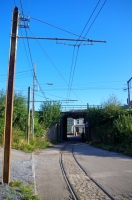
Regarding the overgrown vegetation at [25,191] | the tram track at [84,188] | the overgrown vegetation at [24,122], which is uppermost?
the overgrown vegetation at [24,122]

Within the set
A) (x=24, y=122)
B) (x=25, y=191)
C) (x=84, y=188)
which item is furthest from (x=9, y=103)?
(x=24, y=122)

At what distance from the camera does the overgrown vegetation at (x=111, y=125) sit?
992 inches

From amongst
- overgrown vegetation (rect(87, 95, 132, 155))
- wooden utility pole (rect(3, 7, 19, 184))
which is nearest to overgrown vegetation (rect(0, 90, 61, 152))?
overgrown vegetation (rect(87, 95, 132, 155))

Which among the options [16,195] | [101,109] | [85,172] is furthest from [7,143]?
[101,109]

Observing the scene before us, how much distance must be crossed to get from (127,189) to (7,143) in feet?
13.4

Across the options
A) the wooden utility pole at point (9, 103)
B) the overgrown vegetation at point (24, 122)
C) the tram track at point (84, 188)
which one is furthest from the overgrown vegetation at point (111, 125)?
the wooden utility pole at point (9, 103)

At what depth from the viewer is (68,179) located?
32.2ft

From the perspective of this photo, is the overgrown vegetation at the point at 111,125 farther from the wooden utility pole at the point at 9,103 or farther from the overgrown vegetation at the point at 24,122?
the wooden utility pole at the point at 9,103

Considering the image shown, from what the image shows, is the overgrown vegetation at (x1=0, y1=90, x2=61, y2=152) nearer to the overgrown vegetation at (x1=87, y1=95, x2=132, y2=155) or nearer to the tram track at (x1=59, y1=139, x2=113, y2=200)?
the overgrown vegetation at (x1=87, y1=95, x2=132, y2=155)

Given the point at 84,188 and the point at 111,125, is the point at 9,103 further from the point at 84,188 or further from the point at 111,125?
the point at 111,125

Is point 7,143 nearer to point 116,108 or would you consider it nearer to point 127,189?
point 127,189

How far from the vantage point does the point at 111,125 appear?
3222 centimetres

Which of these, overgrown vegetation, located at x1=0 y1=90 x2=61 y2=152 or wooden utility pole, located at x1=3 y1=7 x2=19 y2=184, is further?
overgrown vegetation, located at x1=0 y1=90 x2=61 y2=152

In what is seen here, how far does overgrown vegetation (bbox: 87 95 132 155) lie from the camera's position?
2520 centimetres
